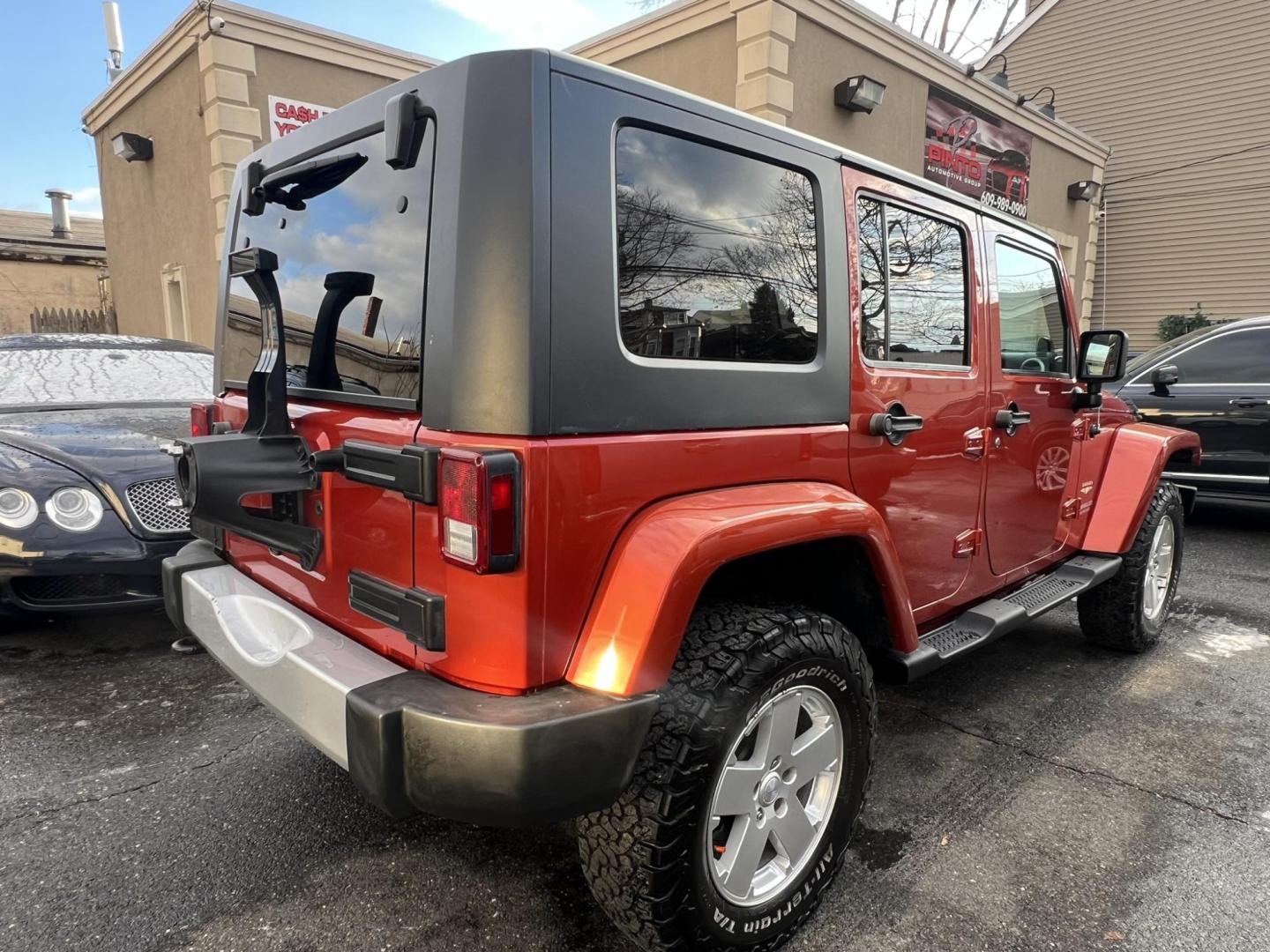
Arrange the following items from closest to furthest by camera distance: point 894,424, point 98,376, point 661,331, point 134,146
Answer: point 661,331, point 894,424, point 98,376, point 134,146

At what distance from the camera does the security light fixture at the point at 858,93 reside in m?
8.34

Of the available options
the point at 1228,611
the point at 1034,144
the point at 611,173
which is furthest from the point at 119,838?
the point at 1034,144

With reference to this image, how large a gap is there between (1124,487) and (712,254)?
9.26 feet

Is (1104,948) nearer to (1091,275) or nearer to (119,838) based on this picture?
(119,838)

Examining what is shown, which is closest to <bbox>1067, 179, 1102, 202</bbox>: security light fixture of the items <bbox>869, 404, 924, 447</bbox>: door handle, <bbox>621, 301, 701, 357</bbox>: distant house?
<bbox>869, 404, 924, 447</bbox>: door handle

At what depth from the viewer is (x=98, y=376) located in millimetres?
4691

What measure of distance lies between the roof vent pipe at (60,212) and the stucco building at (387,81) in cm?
872

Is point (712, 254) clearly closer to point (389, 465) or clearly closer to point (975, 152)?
point (389, 465)

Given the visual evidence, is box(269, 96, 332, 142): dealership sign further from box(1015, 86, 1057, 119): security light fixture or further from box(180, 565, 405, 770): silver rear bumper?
box(1015, 86, 1057, 119): security light fixture

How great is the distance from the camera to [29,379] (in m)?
4.51

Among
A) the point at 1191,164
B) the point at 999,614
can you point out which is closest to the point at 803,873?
the point at 999,614

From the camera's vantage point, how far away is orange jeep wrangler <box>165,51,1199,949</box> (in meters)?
1.58

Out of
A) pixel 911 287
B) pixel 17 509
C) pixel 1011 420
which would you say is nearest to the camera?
pixel 911 287

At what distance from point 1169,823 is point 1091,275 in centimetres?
1502
